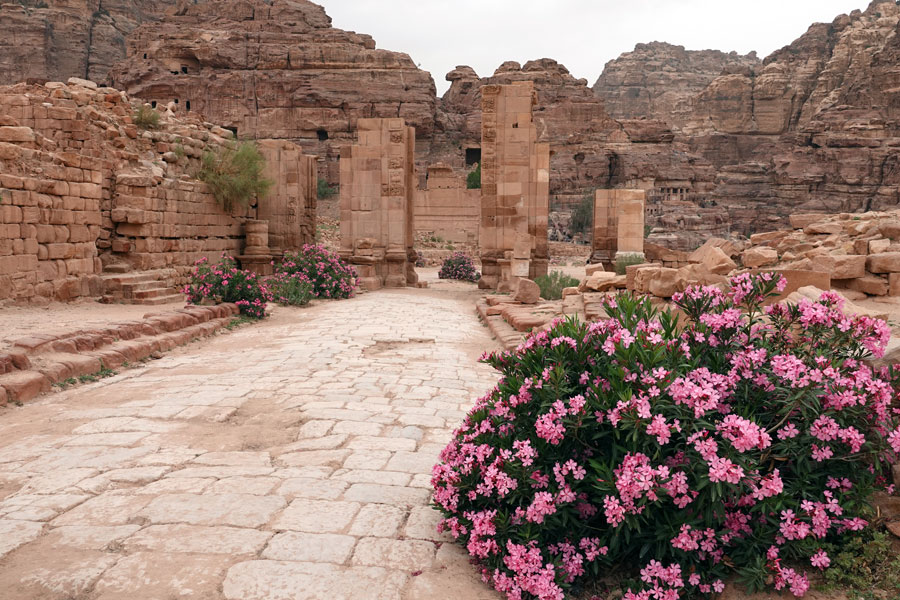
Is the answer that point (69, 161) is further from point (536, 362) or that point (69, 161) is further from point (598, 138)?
point (598, 138)

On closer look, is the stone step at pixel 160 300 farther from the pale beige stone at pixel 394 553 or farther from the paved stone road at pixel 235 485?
the pale beige stone at pixel 394 553

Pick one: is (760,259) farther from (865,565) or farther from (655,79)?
(655,79)

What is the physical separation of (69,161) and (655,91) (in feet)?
365

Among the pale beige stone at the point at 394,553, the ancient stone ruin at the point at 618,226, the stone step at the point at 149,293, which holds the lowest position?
the pale beige stone at the point at 394,553

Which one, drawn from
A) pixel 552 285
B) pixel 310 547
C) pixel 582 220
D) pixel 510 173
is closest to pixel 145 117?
pixel 510 173

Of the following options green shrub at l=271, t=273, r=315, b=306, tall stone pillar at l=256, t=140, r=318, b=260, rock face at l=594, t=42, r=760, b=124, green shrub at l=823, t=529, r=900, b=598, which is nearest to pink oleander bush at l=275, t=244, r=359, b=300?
green shrub at l=271, t=273, r=315, b=306

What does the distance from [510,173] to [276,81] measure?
41357 mm

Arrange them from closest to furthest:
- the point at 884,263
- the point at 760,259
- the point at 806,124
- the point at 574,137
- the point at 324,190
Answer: the point at 884,263, the point at 760,259, the point at 324,190, the point at 574,137, the point at 806,124

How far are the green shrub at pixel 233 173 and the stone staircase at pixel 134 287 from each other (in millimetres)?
2935

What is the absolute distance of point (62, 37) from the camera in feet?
179

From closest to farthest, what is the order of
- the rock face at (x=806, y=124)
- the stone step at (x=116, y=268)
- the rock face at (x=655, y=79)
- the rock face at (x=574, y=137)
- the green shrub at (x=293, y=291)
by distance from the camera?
the stone step at (x=116, y=268) < the green shrub at (x=293, y=291) < the rock face at (x=574, y=137) < the rock face at (x=806, y=124) < the rock face at (x=655, y=79)

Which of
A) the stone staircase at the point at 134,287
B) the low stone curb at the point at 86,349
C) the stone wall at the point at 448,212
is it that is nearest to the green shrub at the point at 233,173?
the stone staircase at the point at 134,287

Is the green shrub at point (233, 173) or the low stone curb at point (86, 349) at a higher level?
the green shrub at point (233, 173)

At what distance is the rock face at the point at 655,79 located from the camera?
104250 millimetres
